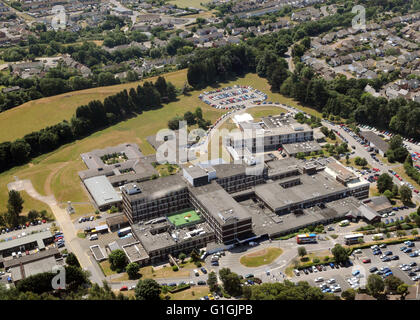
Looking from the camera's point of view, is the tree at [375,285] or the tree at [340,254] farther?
the tree at [340,254]

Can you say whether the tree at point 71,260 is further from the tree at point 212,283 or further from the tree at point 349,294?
the tree at point 349,294

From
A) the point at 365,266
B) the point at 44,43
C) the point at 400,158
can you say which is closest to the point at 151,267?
the point at 365,266

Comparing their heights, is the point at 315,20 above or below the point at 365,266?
above

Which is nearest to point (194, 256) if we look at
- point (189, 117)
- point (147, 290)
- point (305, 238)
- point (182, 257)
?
point (182, 257)

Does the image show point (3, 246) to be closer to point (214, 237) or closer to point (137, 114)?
point (214, 237)

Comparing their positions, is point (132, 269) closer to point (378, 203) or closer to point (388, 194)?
point (378, 203)

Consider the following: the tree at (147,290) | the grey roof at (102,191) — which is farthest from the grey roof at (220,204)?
the grey roof at (102,191)
